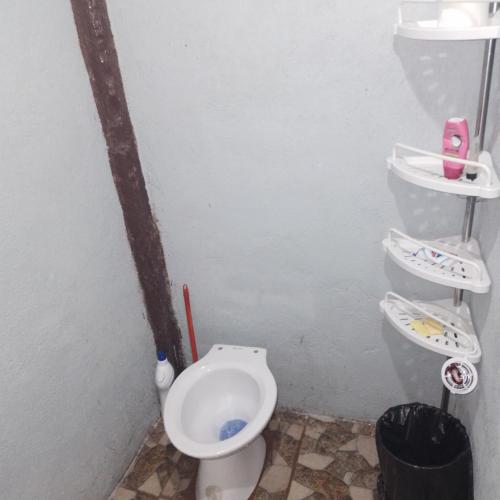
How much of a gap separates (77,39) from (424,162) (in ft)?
3.84

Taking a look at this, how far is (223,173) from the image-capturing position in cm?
172

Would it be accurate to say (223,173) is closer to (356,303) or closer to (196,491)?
(356,303)

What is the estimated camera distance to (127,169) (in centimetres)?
176

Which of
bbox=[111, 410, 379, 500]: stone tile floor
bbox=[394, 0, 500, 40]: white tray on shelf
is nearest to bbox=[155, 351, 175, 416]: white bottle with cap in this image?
bbox=[111, 410, 379, 500]: stone tile floor

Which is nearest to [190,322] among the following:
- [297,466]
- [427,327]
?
[297,466]

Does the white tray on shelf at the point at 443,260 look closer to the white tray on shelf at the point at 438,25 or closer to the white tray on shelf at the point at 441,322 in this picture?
the white tray on shelf at the point at 441,322

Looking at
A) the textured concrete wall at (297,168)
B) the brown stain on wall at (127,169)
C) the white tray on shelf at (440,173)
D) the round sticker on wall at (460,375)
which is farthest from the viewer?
the brown stain on wall at (127,169)

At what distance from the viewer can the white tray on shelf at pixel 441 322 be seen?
1.37 m

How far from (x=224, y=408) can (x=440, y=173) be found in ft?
4.00

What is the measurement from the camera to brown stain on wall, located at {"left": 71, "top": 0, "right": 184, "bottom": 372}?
1.55 meters

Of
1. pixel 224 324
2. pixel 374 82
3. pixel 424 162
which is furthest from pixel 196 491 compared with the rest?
pixel 374 82

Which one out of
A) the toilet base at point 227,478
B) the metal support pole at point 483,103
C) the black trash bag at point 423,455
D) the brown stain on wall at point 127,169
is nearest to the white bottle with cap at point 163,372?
the brown stain on wall at point 127,169

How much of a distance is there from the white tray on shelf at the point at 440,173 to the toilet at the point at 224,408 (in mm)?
902

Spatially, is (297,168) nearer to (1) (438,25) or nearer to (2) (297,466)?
(1) (438,25)
